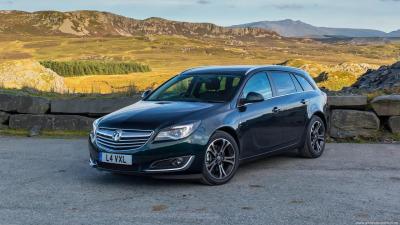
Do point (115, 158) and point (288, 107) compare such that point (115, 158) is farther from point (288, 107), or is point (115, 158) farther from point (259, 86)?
point (288, 107)

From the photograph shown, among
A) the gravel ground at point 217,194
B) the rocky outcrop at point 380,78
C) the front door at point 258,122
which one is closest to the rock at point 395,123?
the gravel ground at point 217,194

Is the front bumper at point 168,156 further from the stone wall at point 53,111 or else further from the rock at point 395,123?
the rock at point 395,123

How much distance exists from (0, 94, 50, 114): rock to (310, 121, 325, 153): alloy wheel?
6289mm

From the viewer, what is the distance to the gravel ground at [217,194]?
6078 mm

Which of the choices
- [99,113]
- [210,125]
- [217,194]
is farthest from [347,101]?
[217,194]

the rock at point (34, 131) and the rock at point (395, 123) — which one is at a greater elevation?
the rock at point (395, 123)

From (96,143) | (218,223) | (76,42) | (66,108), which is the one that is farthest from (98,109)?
(76,42)

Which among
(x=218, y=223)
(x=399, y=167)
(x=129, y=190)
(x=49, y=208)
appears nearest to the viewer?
(x=218, y=223)

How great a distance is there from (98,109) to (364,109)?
18.2ft

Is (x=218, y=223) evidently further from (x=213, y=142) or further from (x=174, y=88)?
(x=174, y=88)

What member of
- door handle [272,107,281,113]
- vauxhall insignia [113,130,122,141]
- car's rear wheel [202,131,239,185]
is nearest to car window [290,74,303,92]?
door handle [272,107,281,113]

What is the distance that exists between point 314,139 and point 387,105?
2.76 m

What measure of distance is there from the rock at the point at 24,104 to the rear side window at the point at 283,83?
6050 mm

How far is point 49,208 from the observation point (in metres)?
6.52
